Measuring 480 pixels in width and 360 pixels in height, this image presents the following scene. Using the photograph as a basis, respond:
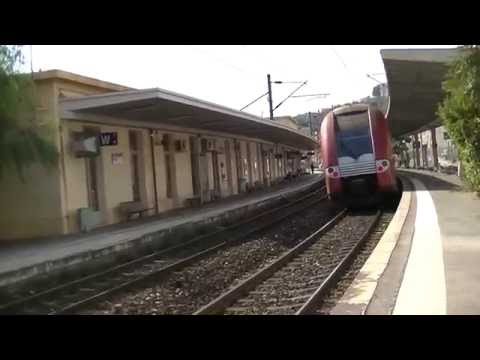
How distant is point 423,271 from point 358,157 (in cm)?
1028

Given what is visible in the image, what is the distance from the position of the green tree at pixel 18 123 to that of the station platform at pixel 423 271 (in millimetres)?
→ 8575

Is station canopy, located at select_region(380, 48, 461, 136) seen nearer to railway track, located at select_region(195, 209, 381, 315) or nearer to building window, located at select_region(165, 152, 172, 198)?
railway track, located at select_region(195, 209, 381, 315)

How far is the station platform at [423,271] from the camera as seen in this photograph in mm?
5770

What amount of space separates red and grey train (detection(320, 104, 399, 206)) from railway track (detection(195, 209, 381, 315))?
3.91 m

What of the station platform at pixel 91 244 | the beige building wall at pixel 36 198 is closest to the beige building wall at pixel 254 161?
the station platform at pixel 91 244

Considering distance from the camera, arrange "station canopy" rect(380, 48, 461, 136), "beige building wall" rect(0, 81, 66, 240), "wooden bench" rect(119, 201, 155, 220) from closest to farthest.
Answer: "beige building wall" rect(0, 81, 66, 240) → "station canopy" rect(380, 48, 461, 136) → "wooden bench" rect(119, 201, 155, 220)

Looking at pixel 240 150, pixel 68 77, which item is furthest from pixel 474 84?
pixel 240 150

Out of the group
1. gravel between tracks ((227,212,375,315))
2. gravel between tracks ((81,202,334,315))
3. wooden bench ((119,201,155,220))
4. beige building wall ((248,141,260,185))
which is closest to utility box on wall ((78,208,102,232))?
wooden bench ((119,201,155,220))

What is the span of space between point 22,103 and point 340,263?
28.7 ft

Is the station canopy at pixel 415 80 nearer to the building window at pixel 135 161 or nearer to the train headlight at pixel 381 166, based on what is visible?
the train headlight at pixel 381 166

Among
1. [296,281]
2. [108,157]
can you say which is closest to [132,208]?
[108,157]

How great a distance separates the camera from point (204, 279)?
9.64m

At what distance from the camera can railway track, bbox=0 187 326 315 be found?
27.5 feet
